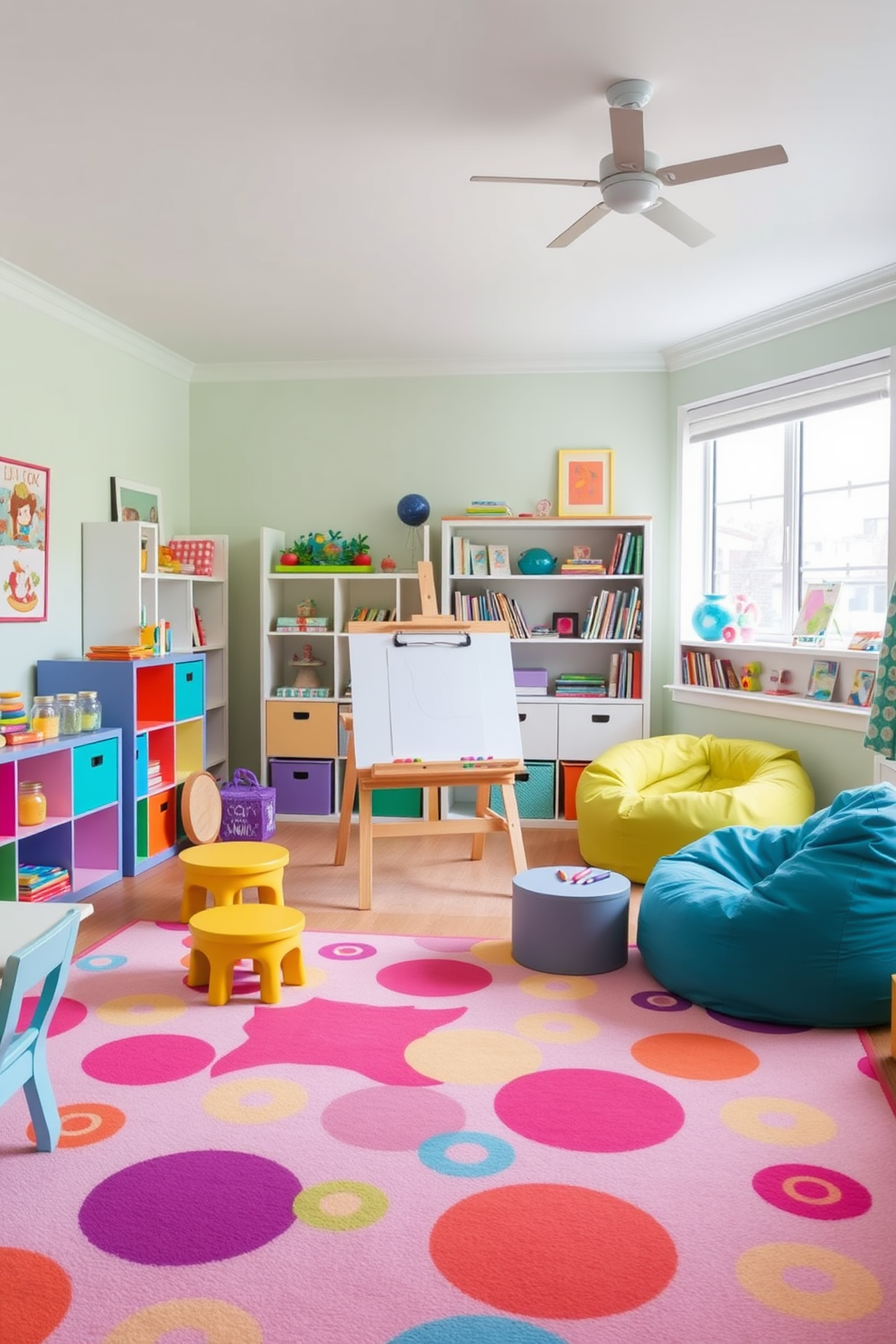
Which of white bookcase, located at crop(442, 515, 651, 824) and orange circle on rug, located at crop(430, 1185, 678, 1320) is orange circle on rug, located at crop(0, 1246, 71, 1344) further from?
white bookcase, located at crop(442, 515, 651, 824)

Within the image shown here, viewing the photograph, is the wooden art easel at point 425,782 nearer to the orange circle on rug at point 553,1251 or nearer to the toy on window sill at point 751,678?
the toy on window sill at point 751,678

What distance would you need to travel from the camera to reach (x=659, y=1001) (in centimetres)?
321

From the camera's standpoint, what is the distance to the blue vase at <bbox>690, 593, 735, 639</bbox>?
5500 millimetres

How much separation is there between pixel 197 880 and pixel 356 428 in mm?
3256

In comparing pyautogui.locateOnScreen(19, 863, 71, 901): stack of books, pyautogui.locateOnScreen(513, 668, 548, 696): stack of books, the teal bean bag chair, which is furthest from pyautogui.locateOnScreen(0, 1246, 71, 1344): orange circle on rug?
pyautogui.locateOnScreen(513, 668, 548, 696): stack of books

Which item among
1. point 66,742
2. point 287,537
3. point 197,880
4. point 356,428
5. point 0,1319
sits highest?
point 356,428

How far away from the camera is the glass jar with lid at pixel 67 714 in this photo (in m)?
4.38

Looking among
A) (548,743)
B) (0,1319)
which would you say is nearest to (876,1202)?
(0,1319)

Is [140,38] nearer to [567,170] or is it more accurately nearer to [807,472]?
[567,170]

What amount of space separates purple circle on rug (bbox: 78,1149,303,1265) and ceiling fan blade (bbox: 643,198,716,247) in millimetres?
2829

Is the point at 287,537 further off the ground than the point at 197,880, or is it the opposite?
the point at 287,537

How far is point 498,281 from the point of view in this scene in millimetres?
4531

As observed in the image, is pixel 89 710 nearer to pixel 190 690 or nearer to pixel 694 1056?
pixel 190 690

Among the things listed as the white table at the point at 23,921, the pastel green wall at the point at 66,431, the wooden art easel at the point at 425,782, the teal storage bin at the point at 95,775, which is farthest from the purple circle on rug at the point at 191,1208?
the pastel green wall at the point at 66,431
